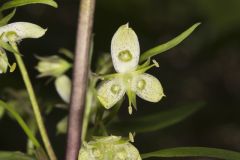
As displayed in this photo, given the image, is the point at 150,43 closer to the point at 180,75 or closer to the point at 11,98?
the point at 180,75

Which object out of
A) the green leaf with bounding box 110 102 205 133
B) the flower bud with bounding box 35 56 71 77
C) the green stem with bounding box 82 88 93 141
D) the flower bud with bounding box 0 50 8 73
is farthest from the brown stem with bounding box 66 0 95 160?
the green leaf with bounding box 110 102 205 133

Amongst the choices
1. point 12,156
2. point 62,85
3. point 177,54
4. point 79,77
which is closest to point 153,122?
point 62,85

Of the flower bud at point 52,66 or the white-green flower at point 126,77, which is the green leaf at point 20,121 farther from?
the flower bud at point 52,66

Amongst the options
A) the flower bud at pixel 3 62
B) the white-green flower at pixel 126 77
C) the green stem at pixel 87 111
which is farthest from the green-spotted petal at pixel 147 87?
the flower bud at pixel 3 62

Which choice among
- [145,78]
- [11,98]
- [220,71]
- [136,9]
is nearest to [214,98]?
[220,71]

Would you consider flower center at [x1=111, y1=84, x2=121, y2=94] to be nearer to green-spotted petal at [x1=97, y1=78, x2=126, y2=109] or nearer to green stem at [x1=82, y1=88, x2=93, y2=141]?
green-spotted petal at [x1=97, y1=78, x2=126, y2=109]

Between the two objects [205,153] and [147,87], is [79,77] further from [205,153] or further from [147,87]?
[205,153]
